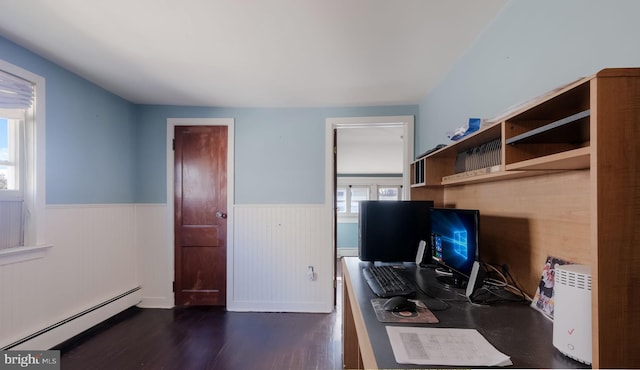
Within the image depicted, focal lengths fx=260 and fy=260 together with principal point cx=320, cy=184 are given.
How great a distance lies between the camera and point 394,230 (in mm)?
1955

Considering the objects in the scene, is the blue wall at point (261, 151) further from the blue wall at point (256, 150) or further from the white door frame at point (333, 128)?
the white door frame at point (333, 128)

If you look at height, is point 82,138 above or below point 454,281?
above

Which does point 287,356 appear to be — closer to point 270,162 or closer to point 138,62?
point 270,162

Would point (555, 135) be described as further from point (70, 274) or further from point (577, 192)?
point (70, 274)

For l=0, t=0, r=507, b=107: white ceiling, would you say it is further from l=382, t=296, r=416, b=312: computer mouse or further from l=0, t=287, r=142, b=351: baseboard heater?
l=0, t=287, r=142, b=351: baseboard heater

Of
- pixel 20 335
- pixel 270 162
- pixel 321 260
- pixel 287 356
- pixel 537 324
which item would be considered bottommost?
pixel 287 356

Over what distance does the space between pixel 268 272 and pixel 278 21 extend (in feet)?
7.85

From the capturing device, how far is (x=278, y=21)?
1516 mm

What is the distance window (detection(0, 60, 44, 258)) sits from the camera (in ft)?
5.79

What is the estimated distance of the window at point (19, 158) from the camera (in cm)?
176

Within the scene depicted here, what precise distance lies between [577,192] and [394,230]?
3.71 feet

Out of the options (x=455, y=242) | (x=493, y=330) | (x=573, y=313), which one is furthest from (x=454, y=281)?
(x=573, y=313)

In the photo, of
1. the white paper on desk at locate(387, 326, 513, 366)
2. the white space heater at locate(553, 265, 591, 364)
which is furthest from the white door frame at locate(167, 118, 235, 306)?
the white space heater at locate(553, 265, 591, 364)

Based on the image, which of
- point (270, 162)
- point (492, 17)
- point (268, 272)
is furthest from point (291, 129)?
point (492, 17)
